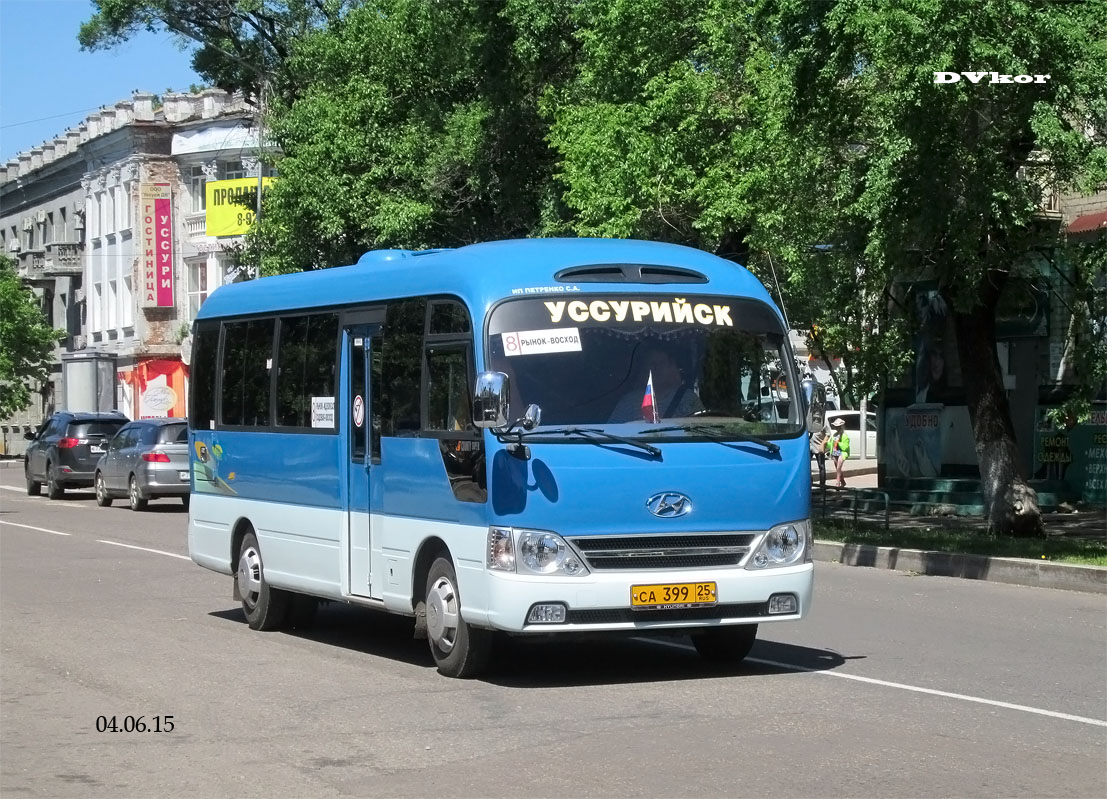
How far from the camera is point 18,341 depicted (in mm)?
66688

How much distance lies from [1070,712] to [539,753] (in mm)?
3164

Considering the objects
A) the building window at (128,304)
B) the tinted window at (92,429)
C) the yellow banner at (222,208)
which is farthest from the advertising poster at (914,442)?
the building window at (128,304)

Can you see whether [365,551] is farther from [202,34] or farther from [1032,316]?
[202,34]

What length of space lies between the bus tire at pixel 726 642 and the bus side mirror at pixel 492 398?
219cm

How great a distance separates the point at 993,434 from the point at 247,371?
36.7ft

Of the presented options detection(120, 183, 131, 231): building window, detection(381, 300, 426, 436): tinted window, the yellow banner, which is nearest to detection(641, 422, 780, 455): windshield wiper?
detection(381, 300, 426, 436): tinted window

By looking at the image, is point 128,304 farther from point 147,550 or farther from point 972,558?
point 972,558

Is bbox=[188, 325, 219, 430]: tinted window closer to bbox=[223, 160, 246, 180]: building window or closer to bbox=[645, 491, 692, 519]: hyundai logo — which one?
bbox=[645, 491, 692, 519]: hyundai logo

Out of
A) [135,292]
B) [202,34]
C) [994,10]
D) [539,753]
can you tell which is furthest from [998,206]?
[135,292]

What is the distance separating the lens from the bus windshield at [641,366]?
9.81 m

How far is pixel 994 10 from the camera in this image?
53.7 ft

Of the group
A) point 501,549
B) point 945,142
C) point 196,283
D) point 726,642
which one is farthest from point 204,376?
point 196,283

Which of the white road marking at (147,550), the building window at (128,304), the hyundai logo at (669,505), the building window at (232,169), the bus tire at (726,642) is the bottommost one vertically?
the white road marking at (147,550)
